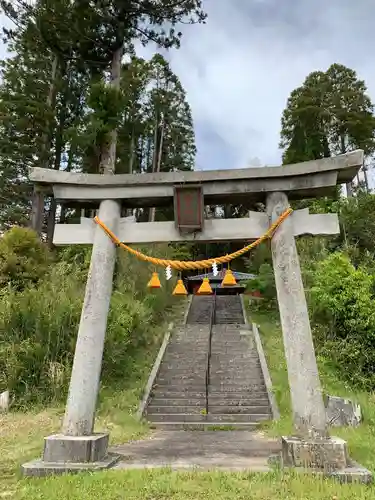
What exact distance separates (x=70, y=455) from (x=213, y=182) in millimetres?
3683

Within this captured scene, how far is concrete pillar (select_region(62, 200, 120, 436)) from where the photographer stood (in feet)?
16.2

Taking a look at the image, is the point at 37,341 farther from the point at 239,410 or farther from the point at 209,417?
the point at 239,410

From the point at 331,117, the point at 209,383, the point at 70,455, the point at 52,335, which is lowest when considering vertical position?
the point at 70,455

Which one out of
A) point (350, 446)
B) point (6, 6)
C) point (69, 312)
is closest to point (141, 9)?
point (6, 6)

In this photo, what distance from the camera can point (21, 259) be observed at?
1171cm

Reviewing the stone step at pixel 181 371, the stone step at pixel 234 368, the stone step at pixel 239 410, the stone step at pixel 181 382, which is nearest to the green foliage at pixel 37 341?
the stone step at pixel 181 382

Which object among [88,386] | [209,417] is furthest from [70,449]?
[209,417]

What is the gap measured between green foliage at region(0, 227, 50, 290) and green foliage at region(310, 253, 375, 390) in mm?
7652

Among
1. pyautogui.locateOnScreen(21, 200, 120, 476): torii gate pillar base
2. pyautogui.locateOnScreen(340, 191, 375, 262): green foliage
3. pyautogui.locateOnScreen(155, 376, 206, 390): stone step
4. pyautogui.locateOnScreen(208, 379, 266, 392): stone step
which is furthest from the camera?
pyautogui.locateOnScreen(340, 191, 375, 262): green foliage

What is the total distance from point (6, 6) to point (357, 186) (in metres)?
18.4

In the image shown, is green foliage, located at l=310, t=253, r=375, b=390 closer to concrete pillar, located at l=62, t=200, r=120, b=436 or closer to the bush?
the bush

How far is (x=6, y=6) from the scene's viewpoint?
1384 centimetres

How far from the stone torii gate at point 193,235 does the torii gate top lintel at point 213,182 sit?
0.01m

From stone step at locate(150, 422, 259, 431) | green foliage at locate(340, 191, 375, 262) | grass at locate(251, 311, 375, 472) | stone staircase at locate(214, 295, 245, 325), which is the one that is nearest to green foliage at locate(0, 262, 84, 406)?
stone step at locate(150, 422, 259, 431)
